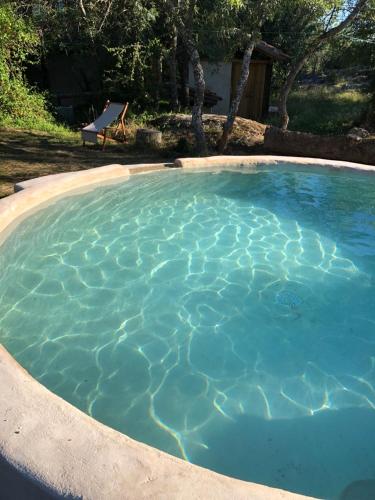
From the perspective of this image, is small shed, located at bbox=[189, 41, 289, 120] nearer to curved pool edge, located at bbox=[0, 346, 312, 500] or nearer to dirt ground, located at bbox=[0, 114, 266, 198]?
dirt ground, located at bbox=[0, 114, 266, 198]

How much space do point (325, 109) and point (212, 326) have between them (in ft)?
50.6

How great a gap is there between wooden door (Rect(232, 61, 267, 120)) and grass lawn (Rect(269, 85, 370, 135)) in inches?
33.8

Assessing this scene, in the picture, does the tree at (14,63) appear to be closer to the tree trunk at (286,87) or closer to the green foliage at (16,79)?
the green foliage at (16,79)

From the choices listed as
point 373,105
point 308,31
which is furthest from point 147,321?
point 308,31

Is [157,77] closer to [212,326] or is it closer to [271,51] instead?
[271,51]

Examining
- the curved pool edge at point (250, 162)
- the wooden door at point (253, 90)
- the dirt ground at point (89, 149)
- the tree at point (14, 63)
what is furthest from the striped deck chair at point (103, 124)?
the wooden door at point (253, 90)

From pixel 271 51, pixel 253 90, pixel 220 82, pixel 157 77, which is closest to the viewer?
pixel 157 77

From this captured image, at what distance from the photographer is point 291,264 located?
17.1ft

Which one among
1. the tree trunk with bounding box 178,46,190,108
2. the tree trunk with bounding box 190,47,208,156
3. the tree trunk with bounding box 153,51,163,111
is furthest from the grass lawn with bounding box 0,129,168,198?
the tree trunk with bounding box 178,46,190,108

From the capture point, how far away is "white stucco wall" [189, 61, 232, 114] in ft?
52.5

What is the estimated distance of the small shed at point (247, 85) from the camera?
16.0 metres

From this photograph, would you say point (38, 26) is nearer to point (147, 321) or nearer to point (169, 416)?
point (147, 321)

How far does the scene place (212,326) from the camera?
4051 millimetres

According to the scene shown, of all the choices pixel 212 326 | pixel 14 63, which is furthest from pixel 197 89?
pixel 212 326
